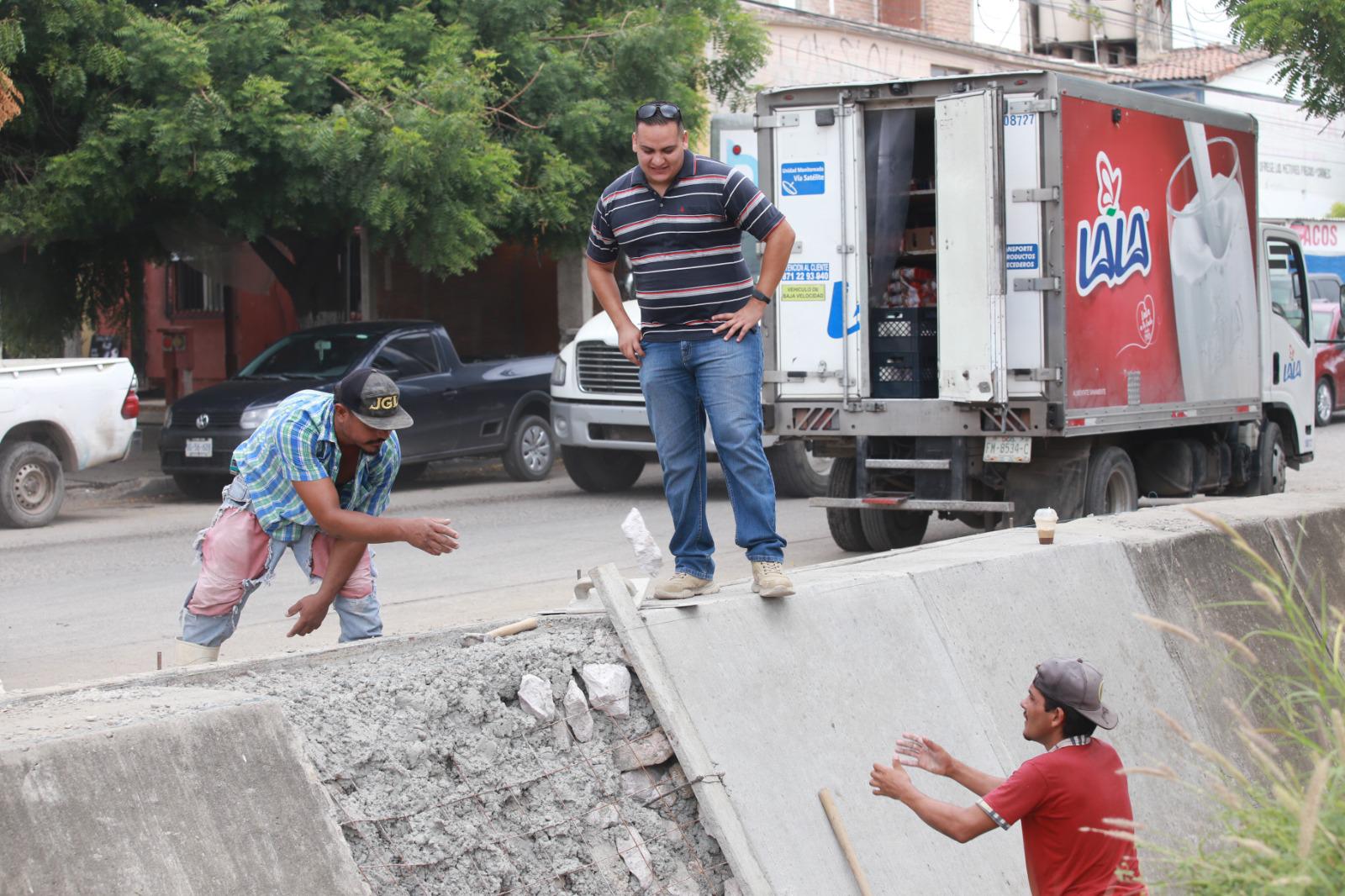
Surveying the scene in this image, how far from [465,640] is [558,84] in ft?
42.9

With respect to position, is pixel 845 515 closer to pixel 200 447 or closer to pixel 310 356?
pixel 200 447

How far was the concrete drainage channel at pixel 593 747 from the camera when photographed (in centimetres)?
341

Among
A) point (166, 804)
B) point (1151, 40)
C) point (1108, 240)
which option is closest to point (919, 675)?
point (166, 804)

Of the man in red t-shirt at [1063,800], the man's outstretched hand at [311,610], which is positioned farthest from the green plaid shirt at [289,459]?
the man in red t-shirt at [1063,800]

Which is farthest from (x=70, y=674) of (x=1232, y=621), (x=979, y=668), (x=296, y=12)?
(x=296, y=12)

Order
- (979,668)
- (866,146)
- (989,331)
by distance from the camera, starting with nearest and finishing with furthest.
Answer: (979,668) → (989,331) → (866,146)

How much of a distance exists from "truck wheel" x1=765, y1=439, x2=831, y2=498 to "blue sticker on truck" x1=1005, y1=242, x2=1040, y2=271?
4349 mm

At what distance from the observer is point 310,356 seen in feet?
52.2

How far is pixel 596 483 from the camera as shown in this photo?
15.5 meters

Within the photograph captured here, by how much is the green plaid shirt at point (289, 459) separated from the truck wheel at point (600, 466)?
31.9ft

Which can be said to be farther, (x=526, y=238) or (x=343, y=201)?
(x=526, y=238)

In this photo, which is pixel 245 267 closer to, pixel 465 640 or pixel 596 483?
pixel 596 483

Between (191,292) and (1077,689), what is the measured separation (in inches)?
990

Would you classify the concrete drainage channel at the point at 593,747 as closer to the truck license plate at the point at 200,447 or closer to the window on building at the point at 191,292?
the truck license plate at the point at 200,447
